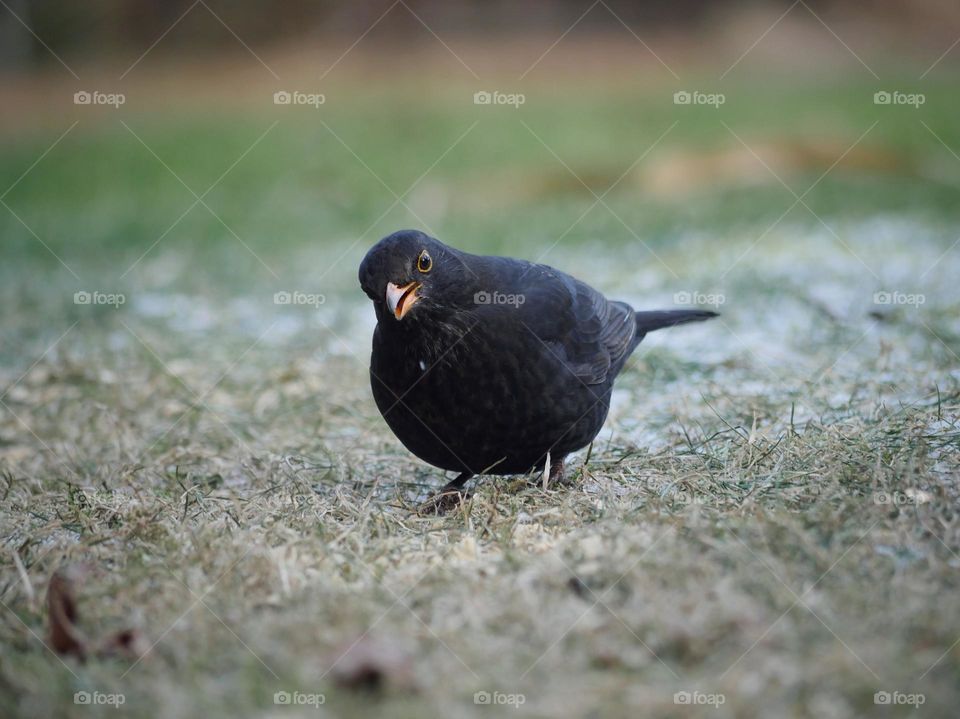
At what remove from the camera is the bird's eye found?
3049 mm

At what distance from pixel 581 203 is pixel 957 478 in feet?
21.9

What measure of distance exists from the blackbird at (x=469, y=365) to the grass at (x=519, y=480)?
0.19 m

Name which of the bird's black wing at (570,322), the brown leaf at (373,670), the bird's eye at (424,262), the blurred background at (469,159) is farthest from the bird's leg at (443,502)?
the blurred background at (469,159)

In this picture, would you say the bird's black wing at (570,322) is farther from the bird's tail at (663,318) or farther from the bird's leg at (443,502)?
the bird's leg at (443,502)

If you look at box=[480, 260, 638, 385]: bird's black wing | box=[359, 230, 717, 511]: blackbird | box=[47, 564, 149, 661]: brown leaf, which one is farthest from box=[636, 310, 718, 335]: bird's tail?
box=[47, 564, 149, 661]: brown leaf

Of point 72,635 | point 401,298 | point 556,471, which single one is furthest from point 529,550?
point 72,635

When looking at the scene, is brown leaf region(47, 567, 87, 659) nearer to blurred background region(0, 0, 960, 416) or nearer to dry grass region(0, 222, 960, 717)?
dry grass region(0, 222, 960, 717)

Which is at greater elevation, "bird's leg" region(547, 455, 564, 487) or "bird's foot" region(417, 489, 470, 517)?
"bird's leg" region(547, 455, 564, 487)

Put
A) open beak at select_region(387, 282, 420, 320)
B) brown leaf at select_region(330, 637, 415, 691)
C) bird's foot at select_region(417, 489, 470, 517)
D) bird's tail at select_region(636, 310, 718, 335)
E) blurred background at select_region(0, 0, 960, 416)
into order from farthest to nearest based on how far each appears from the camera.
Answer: blurred background at select_region(0, 0, 960, 416) < bird's tail at select_region(636, 310, 718, 335) < bird's foot at select_region(417, 489, 470, 517) < open beak at select_region(387, 282, 420, 320) < brown leaf at select_region(330, 637, 415, 691)

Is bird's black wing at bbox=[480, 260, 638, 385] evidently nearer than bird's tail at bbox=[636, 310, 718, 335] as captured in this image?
Yes

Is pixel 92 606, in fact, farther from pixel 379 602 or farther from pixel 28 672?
pixel 379 602

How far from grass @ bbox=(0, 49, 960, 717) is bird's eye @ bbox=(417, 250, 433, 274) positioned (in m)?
0.78

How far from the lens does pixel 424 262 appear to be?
3062 millimetres

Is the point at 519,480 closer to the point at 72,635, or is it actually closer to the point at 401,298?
the point at 401,298
